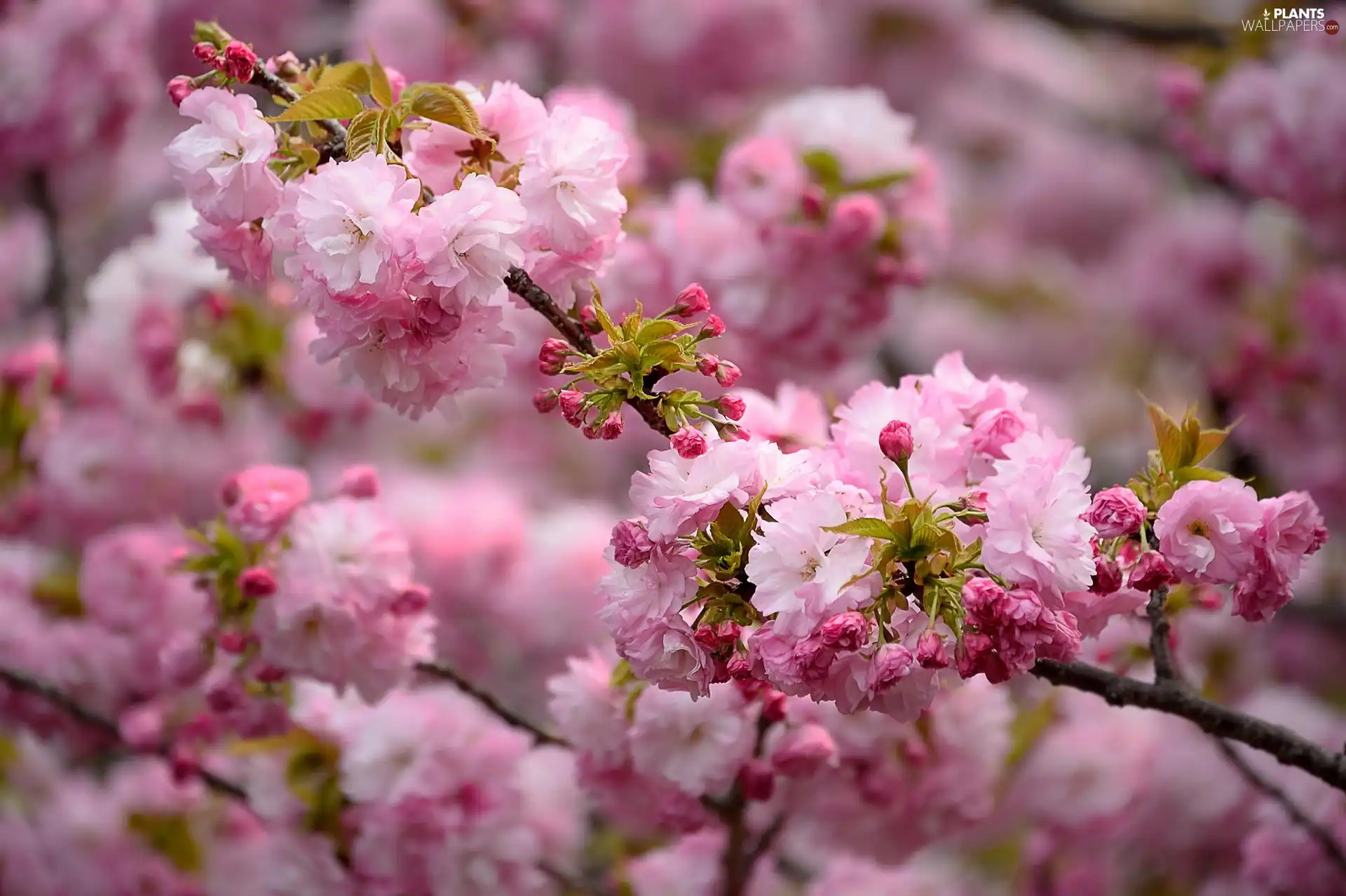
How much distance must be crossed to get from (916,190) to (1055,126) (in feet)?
Answer: 7.45

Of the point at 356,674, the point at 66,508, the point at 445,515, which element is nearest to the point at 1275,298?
the point at 445,515

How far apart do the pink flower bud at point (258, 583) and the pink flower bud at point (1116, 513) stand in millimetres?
732

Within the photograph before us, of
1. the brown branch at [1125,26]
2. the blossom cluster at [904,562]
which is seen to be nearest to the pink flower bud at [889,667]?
the blossom cluster at [904,562]

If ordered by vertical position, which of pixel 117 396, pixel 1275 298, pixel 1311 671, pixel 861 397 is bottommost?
pixel 1311 671

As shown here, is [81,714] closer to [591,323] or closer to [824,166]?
[591,323]

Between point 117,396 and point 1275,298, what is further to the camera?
point 1275,298

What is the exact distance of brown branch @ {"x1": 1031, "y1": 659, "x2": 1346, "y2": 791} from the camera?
94 cm

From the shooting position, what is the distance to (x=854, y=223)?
1.42m

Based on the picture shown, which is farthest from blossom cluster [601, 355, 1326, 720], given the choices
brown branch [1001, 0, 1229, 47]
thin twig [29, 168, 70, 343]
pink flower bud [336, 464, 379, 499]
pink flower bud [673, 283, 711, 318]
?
brown branch [1001, 0, 1229, 47]

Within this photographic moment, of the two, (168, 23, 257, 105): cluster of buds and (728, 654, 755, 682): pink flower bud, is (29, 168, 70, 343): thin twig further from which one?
(728, 654, 755, 682): pink flower bud

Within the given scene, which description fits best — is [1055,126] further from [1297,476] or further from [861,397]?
[861,397]

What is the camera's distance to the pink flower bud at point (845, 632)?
0.75 meters

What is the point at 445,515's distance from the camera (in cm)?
195

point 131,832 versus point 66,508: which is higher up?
point 66,508
